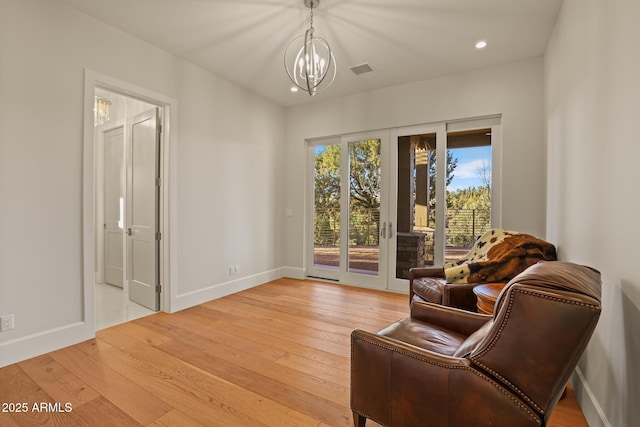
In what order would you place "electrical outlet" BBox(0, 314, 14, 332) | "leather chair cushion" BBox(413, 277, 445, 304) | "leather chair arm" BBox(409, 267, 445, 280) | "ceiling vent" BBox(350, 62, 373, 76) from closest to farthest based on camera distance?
"electrical outlet" BBox(0, 314, 14, 332), "leather chair cushion" BBox(413, 277, 445, 304), "leather chair arm" BBox(409, 267, 445, 280), "ceiling vent" BBox(350, 62, 373, 76)

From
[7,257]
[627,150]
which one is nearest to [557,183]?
[627,150]

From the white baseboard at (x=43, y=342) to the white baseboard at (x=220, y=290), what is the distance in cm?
92

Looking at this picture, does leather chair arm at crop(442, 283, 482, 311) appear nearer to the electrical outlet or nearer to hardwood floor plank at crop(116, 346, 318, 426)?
hardwood floor plank at crop(116, 346, 318, 426)

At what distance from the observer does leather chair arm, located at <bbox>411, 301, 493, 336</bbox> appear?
183 cm

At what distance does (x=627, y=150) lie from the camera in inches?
55.6

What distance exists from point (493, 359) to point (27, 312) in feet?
10.9

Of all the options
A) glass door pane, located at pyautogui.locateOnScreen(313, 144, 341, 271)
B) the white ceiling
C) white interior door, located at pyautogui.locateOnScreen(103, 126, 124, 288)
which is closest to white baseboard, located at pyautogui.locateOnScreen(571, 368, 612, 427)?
the white ceiling

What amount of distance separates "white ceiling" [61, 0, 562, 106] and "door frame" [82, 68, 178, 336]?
0.59 m

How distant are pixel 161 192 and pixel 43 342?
176cm

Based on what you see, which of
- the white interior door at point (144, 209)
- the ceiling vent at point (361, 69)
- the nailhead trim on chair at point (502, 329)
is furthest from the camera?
the ceiling vent at point (361, 69)

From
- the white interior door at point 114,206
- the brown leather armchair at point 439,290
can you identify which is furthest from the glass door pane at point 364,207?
the white interior door at point 114,206

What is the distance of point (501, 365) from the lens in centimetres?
111

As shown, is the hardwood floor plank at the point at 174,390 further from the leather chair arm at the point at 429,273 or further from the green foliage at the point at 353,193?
the green foliage at the point at 353,193

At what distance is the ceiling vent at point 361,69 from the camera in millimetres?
3788
